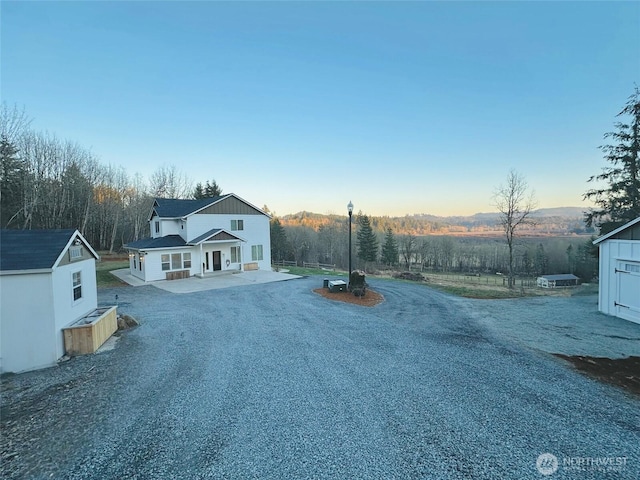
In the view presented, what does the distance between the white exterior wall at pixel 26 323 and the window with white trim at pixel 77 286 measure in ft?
4.82

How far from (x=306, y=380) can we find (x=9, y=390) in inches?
254

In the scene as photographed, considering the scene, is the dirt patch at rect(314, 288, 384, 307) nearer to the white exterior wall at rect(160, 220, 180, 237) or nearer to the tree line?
the white exterior wall at rect(160, 220, 180, 237)

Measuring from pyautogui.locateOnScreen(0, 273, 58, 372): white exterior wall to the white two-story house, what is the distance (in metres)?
12.4

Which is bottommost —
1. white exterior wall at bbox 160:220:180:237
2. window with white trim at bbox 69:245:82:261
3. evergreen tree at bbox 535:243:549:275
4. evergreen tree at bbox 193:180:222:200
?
evergreen tree at bbox 535:243:549:275

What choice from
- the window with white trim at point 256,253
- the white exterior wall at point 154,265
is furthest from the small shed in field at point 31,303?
the window with white trim at point 256,253

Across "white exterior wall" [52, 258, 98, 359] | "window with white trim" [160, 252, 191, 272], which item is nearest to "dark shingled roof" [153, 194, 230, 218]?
"window with white trim" [160, 252, 191, 272]

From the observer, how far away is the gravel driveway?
12.9 ft

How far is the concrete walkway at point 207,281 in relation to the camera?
1789 cm

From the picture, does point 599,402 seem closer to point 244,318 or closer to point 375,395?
point 375,395

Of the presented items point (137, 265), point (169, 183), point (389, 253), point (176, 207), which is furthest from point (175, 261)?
point (389, 253)

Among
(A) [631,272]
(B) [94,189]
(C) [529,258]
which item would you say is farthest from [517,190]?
(B) [94,189]

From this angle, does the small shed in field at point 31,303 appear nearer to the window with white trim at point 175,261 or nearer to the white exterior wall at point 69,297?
the white exterior wall at point 69,297

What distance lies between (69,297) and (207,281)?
11.2m

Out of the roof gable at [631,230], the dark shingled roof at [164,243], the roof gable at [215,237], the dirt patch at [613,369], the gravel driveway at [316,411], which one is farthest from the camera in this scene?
the roof gable at [215,237]
